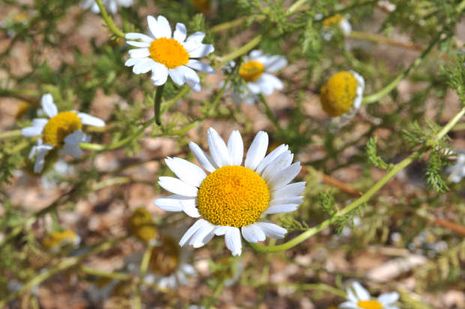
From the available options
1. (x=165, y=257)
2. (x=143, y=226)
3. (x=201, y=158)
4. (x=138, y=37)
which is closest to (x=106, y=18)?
(x=138, y=37)

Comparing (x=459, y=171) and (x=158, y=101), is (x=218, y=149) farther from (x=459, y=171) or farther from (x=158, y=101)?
(x=459, y=171)

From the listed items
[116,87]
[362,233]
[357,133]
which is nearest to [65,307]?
[116,87]

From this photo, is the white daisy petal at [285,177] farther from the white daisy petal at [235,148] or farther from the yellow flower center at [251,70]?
the yellow flower center at [251,70]

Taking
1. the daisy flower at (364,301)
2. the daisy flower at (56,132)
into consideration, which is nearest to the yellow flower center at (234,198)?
the daisy flower at (56,132)

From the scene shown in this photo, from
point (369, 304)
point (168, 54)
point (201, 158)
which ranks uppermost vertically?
point (168, 54)

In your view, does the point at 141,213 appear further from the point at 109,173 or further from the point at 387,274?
the point at 387,274

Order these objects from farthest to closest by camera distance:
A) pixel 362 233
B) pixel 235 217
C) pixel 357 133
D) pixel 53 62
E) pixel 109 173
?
pixel 53 62 → pixel 357 133 → pixel 362 233 → pixel 109 173 → pixel 235 217

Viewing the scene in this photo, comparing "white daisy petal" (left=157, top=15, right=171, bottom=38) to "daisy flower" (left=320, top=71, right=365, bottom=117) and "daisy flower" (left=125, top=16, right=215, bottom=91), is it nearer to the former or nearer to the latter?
"daisy flower" (left=125, top=16, right=215, bottom=91)
